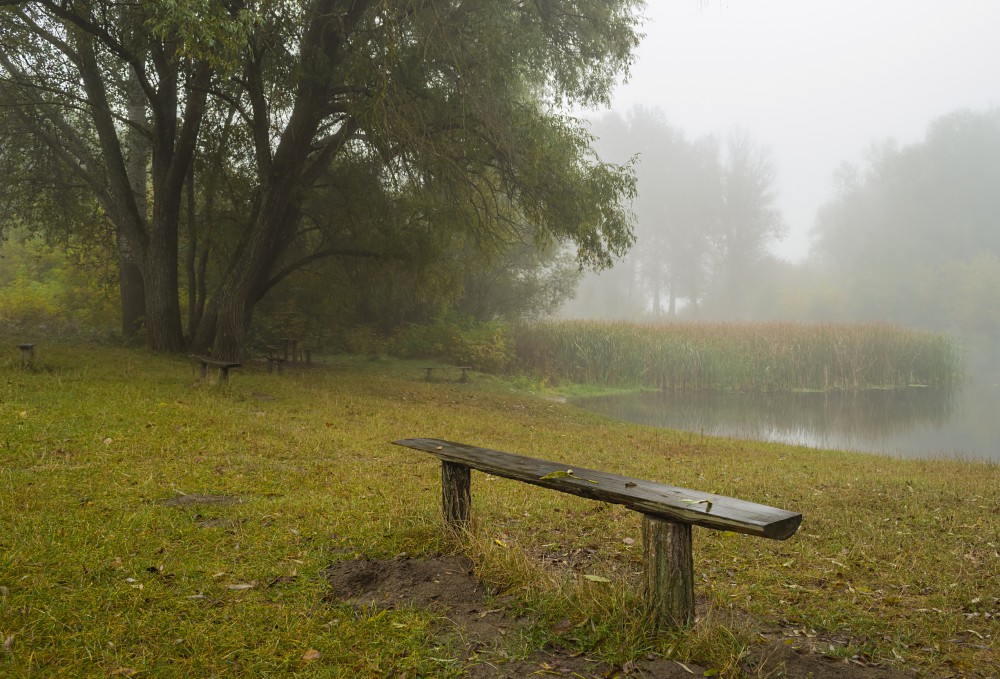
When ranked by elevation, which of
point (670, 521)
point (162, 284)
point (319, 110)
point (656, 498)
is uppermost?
point (319, 110)

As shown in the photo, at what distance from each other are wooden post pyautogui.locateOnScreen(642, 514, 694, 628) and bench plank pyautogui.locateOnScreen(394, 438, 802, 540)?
8 centimetres

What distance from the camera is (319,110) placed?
1330 centimetres

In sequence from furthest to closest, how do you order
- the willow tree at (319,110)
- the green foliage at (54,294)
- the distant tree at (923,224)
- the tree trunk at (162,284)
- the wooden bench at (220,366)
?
the distant tree at (923,224), the green foliage at (54,294), the tree trunk at (162,284), the willow tree at (319,110), the wooden bench at (220,366)

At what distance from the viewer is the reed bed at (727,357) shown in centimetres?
2378

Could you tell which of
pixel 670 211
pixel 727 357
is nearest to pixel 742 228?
A: pixel 670 211

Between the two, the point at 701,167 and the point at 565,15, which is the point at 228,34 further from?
the point at 701,167

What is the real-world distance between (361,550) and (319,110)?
1067 centimetres

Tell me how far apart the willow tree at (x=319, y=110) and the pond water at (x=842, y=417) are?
18.2 feet

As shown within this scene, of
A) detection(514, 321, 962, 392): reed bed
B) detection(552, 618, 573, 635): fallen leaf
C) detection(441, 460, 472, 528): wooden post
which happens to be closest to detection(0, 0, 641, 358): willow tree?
detection(441, 460, 472, 528): wooden post

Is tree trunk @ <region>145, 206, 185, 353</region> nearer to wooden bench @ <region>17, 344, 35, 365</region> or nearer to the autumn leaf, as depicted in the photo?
wooden bench @ <region>17, 344, 35, 365</region>

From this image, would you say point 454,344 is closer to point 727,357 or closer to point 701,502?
point 727,357

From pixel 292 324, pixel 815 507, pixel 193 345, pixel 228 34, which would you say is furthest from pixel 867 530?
pixel 292 324

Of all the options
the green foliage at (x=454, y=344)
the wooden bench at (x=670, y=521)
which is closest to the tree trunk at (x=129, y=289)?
the green foliage at (x=454, y=344)

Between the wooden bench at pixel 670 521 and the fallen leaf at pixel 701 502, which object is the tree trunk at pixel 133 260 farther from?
the fallen leaf at pixel 701 502
